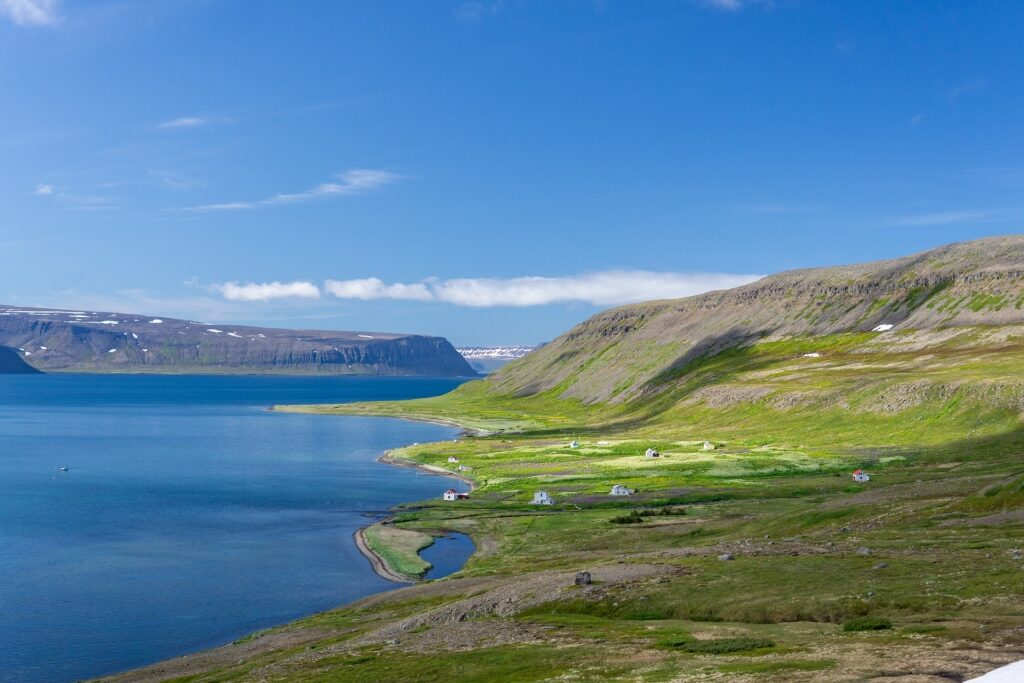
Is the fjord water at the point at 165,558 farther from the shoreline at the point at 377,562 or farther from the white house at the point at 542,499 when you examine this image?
the white house at the point at 542,499

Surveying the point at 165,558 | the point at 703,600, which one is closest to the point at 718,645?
the point at 703,600

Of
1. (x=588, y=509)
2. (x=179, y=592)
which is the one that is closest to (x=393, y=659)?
(x=179, y=592)

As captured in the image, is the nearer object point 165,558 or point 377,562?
point 377,562

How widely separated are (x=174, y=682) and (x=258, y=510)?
7940 centimetres

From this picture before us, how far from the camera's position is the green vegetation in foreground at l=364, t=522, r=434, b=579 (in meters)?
97.1

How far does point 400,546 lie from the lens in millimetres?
107812

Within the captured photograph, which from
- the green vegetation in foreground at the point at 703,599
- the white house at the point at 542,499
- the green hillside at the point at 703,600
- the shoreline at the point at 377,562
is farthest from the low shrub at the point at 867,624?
the white house at the point at 542,499

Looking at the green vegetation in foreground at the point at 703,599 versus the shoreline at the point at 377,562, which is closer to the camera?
the green vegetation in foreground at the point at 703,599

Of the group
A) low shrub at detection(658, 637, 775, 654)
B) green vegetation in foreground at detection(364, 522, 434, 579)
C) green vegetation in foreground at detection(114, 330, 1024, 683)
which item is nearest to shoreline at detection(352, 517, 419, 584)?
green vegetation in foreground at detection(364, 522, 434, 579)

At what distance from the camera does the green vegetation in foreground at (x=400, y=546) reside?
97125 millimetres

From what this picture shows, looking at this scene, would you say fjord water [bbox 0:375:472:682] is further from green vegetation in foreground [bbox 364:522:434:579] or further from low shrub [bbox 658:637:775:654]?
low shrub [bbox 658:637:775:654]

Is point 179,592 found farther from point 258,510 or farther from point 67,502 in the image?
point 67,502

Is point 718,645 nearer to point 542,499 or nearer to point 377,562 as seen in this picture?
point 377,562

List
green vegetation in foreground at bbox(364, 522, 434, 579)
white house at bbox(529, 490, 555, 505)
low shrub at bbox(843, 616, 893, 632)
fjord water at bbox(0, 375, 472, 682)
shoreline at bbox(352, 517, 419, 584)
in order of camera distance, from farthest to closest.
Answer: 1. white house at bbox(529, 490, 555, 505)
2. green vegetation in foreground at bbox(364, 522, 434, 579)
3. shoreline at bbox(352, 517, 419, 584)
4. fjord water at bbox(0, 375, 472, 682)
5. low shrub at bbox(843, 616, 893, 632)
